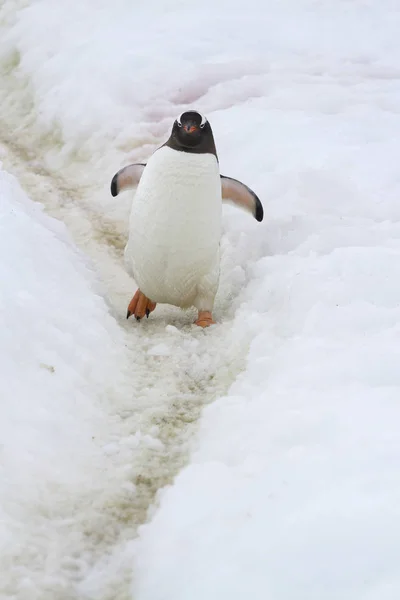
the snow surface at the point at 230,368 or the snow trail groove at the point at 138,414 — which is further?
the snow trail groove at the point at 138,414

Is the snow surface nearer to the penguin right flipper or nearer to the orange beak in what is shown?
the penguin right flipper

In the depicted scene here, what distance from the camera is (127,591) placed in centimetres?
182

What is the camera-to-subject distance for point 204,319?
12.5ft

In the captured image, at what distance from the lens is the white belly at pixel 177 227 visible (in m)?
3.67

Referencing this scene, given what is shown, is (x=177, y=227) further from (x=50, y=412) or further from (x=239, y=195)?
(x=50, y=412)

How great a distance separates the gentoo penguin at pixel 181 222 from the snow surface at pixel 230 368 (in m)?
0.19

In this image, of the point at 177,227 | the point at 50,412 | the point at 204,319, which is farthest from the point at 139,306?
the point at 50,412

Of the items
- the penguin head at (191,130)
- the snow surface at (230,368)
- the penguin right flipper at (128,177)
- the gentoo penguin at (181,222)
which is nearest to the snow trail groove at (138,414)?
the snow surface at (230,368)

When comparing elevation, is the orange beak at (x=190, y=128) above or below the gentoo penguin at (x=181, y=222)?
above

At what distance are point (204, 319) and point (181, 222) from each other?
558mm

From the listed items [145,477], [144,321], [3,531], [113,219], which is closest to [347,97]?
[113,219]

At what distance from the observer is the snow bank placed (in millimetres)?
1919

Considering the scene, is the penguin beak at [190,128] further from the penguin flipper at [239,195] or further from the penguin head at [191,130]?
the penguin flipper at [239,195]

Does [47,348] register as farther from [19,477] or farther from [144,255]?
[144,255]
